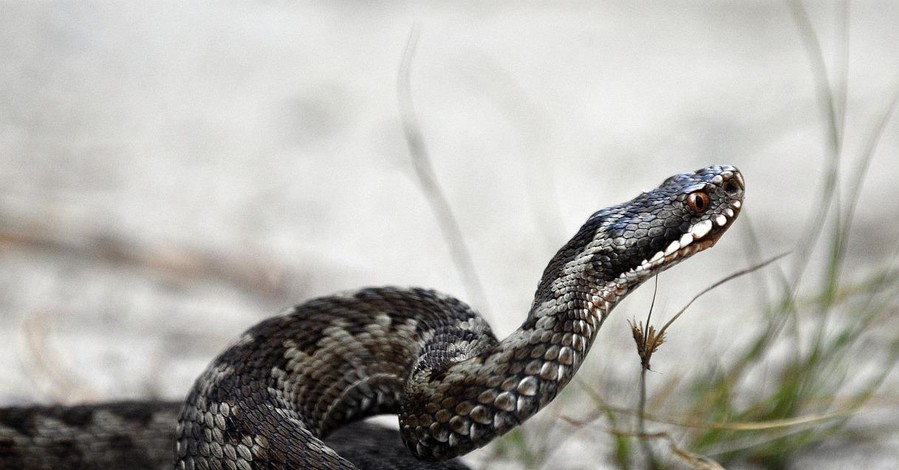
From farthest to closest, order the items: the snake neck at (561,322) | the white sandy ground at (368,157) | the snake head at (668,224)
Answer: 1. the white sandy ground at (368,157)
2. the snake head at (668,224)
3. the snake neck at (561,322)

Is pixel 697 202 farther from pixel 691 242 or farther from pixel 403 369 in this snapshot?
pixel 403 369

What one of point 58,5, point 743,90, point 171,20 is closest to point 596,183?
point 743,90

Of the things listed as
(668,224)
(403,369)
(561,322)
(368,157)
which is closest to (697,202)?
(668,224)

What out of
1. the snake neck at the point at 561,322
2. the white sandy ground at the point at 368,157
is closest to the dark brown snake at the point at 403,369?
the snake neck at the point at 561,322

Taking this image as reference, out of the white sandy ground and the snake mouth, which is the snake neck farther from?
the white sandy ground

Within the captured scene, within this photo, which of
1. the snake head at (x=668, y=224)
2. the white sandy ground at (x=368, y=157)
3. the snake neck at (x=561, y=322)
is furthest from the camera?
the white sandy ground at (x=368, y=157)

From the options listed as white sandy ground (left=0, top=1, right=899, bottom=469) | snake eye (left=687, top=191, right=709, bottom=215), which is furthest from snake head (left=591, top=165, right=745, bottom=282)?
white sandy ground (left=0, top=1, right=899, bottom=469)

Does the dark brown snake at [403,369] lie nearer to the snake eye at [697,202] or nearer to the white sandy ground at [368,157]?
the snake eye at [697,202]
